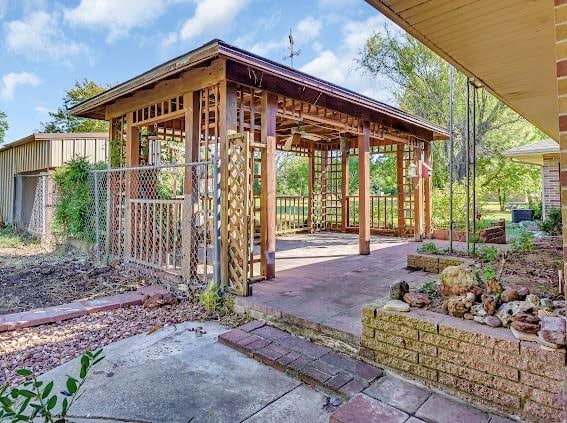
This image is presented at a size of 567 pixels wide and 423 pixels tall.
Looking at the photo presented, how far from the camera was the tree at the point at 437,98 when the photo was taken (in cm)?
1498

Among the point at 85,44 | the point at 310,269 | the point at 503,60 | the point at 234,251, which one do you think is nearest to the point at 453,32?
the point at 503,60

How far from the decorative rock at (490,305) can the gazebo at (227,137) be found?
7.39 ft

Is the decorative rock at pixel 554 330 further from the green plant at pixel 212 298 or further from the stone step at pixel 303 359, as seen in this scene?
the green plant at pixel 212 298

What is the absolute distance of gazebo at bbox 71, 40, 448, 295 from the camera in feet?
12.9

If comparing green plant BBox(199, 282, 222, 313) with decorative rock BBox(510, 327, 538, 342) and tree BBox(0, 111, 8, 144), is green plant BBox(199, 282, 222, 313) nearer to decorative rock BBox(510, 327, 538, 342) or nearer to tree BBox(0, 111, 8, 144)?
decorative rock BBox(510, 327, 538, 342)

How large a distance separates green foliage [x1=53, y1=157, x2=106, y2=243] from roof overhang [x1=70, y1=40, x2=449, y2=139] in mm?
1016

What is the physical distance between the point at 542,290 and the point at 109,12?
1212 centimetres

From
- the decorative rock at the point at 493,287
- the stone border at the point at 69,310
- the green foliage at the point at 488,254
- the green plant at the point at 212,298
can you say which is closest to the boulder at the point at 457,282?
the decorative rock at the point at 493,287

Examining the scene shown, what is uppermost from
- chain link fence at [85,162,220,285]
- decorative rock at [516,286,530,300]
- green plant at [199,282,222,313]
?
chain link fence at [85,162,220,285]

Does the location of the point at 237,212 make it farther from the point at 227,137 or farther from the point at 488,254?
the point at 488,254

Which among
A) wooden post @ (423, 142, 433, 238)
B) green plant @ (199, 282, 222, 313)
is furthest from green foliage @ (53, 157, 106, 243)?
wooden post @ (423, 142, 433, 238)

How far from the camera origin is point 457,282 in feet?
8.70

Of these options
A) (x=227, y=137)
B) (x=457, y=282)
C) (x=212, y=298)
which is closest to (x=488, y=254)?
(x=457, y=282)

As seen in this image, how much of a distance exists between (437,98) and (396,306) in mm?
15165
